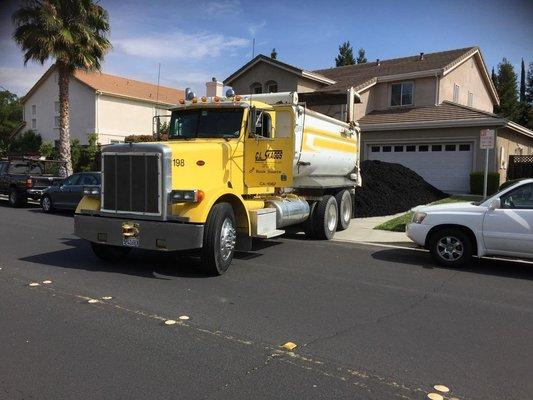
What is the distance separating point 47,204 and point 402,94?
1825cm

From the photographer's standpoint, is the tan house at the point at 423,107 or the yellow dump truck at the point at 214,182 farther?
the tan house at the point at 423,107

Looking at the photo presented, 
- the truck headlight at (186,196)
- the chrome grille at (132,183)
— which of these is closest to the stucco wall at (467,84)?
the truck headlight at (186,196)

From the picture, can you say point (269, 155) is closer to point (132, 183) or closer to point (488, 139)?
point (132, 183)

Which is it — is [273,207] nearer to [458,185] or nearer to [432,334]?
[432,334]

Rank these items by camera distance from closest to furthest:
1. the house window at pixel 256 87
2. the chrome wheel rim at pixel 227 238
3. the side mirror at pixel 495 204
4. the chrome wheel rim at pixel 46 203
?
1. the chrome wheel rim at pixel 227 238
2. the side mirror at pixel 495 204
3. the chrome wheel rim at pixel 46 203
4. the house window at pixel 256 87

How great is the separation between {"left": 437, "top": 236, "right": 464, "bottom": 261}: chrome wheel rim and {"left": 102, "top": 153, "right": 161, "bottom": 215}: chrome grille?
4.86 meters

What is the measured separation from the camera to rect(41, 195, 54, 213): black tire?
56.1 ft

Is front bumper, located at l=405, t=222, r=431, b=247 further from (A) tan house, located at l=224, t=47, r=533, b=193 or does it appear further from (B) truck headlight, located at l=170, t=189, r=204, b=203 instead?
(A) tan house, located at l=224, t=47, r=533, b=193

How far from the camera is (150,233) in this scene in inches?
295

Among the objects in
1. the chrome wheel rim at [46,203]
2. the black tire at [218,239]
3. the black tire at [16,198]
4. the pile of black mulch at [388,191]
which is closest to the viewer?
the black tire at [218,239]

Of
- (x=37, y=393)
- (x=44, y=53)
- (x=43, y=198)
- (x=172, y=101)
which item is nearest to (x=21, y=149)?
(x=172, y=101)

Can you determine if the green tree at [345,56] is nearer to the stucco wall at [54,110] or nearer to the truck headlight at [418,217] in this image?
the stucco wall at [54,110]

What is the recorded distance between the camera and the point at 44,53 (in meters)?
22.3

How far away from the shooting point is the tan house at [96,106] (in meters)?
35.4
